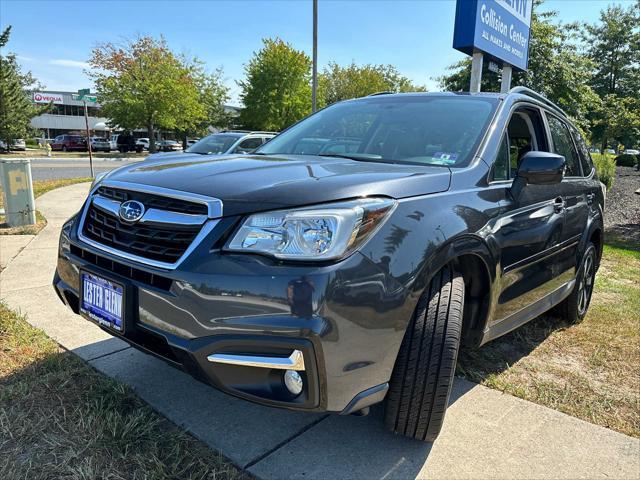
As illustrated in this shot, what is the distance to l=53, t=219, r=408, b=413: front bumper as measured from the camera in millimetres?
1676

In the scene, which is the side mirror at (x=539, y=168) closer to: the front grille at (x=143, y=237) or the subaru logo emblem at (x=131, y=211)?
the front grille at (x=143, y=237)

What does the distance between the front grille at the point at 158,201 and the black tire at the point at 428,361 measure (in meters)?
0.96

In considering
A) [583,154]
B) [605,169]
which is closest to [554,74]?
[605,169]

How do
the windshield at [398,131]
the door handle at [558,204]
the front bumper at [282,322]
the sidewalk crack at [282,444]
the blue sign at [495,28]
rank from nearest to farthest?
the front bumper at [282,322] → the sidewalk crack at [282,444] → the windshield at [398,131] → the door handle at [558,204] → the blue sign at [495,28]

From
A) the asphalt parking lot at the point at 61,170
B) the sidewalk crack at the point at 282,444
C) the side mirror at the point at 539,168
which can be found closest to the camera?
the sidewalk crack at the point at 282,444

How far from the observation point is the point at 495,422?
8.40 feet

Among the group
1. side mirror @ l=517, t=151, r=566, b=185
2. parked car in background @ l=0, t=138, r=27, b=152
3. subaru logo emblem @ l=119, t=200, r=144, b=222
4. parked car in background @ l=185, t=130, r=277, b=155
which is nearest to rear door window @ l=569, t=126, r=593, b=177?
side mirror @ l=517, t=151, r=566, b=185

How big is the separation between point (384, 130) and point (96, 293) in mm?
1842

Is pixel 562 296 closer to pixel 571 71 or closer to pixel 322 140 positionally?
pixel 322 140

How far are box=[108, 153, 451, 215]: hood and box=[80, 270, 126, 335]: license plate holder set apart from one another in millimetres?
461

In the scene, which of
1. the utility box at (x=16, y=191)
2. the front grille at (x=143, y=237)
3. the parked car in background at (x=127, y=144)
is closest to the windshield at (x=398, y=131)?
the front grille at (x=143, y=237)

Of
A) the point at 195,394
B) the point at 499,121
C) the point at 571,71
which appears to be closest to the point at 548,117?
the point at 499,121

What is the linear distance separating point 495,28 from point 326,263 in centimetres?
885

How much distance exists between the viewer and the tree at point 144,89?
3531 cm
